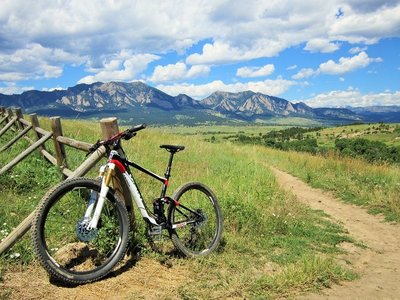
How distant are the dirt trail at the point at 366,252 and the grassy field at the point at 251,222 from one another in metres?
0.28

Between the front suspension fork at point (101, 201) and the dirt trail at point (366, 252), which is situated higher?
the front suspension fork at point (101, 201)

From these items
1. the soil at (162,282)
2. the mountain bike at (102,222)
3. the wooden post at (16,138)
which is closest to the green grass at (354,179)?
the soil at (162,282)

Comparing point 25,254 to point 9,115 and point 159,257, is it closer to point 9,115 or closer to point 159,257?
point 159,257

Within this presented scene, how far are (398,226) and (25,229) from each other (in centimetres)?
913

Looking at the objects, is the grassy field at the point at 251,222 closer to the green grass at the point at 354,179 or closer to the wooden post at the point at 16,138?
the green grass at the point at 354,179

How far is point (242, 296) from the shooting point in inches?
207

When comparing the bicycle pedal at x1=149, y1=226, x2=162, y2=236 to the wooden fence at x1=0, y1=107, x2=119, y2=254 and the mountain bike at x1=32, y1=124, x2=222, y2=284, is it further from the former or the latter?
the wooden fence at x1=0, y1=107, x2=119, y2=254

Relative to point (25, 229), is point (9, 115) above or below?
above

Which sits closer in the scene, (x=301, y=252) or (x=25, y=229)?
(x=25, y=229)

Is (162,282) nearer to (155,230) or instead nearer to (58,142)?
(155,230)

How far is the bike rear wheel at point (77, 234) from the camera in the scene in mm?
4758

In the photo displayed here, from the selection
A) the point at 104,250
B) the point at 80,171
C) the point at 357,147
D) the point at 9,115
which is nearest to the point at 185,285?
the point at 104,250

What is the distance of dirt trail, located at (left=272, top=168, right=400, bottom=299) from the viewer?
5738 mm

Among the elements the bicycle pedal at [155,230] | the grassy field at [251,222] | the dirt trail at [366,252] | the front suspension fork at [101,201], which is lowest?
the dirt trail at [366,252]
